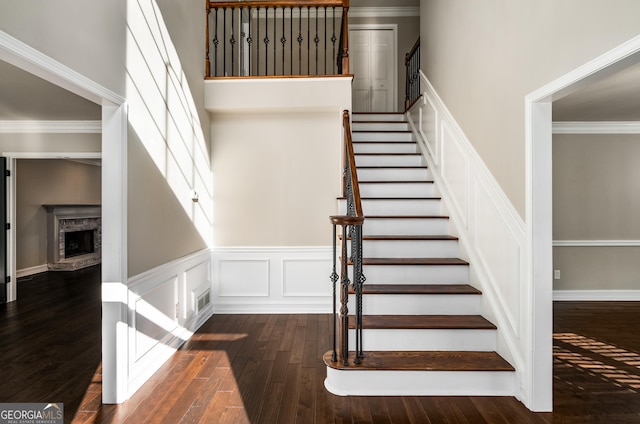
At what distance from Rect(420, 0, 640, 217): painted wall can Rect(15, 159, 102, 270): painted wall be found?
7.16m

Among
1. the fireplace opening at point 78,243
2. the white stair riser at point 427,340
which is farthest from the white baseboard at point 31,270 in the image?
the white stair riser at point 427,340

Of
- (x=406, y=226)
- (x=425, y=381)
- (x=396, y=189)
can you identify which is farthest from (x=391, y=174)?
(x=425, y=381)

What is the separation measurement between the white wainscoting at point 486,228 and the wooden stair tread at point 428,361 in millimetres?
136

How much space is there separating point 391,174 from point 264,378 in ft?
9.03

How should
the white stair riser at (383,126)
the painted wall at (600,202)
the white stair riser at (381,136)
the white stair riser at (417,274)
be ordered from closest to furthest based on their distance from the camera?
the white stair riser at (417,274) < the painted wall at (600,202) < the white stair riser at (381,136) < the white stair riser at (383,126)

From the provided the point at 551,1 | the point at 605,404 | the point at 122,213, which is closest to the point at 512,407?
the point at 605,404

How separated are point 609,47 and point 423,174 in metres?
2.81

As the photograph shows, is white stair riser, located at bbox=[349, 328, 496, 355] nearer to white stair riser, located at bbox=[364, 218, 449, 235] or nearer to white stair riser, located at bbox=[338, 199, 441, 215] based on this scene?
white stair riser, located at bbox=[364, 218, 449, 235]

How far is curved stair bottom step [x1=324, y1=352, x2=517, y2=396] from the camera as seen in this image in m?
2.52

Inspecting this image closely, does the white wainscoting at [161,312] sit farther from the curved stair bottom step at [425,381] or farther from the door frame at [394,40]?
the door frame at [394,40]

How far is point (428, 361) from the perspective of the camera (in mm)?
2619

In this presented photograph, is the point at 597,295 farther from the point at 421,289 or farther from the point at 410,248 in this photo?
the point at 421,289

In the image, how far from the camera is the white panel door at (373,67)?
6.91 metres

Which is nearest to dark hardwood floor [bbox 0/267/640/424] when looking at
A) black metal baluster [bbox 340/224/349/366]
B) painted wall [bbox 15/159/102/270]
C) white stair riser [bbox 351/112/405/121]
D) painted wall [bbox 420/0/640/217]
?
black metal baluster [bbox 340/224/349/366]
